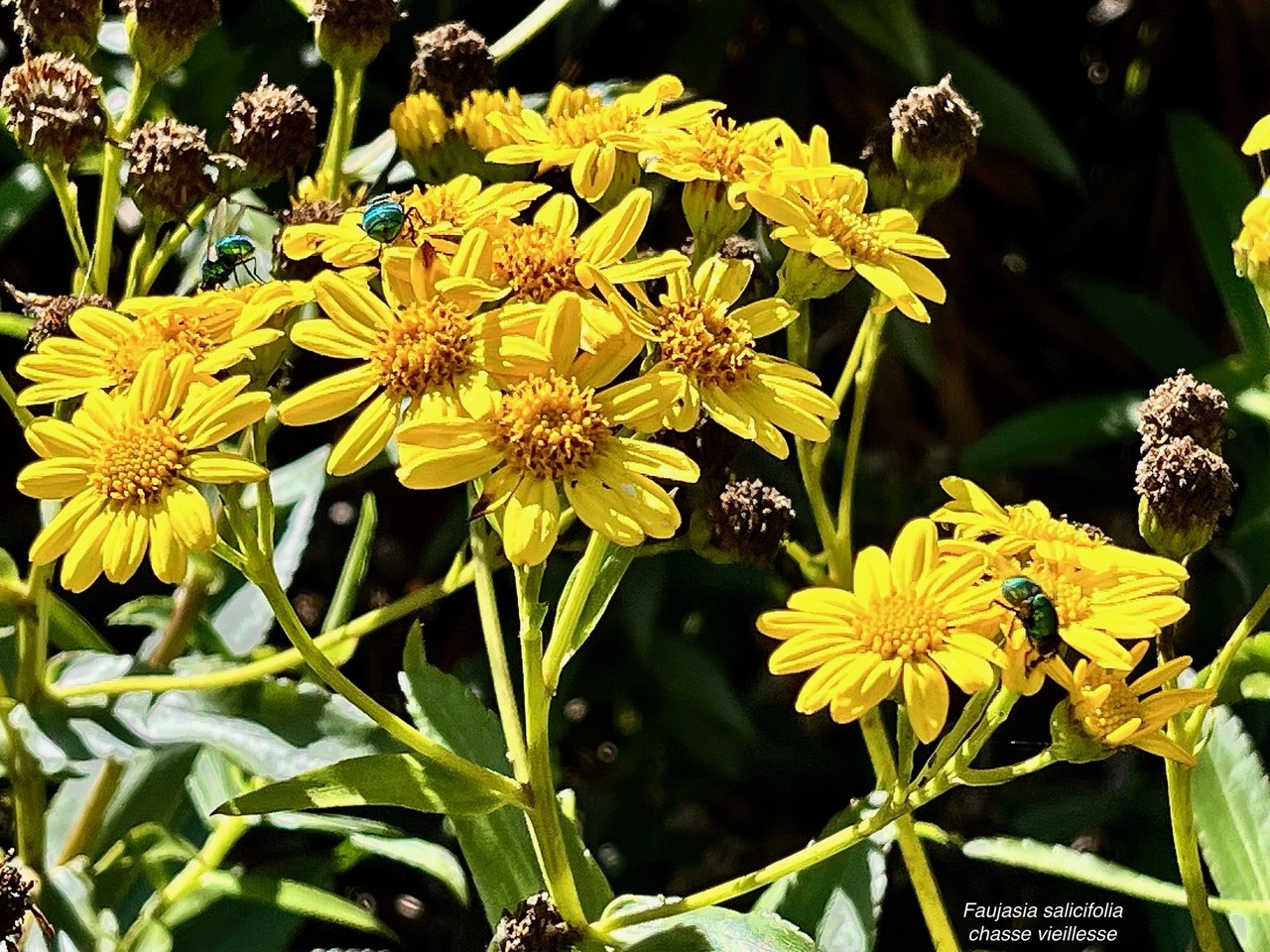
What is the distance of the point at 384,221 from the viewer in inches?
28.2

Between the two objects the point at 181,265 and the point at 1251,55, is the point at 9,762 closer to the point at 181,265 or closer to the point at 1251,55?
the point at 181,265

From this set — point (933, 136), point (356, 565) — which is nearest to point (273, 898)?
point (356, 565)

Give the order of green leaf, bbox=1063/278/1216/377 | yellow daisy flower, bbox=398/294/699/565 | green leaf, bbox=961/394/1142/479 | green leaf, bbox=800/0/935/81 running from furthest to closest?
green leaf, bbox=1063/278/1216/377, green leaf, bbox=961/394/1142/479, green leaf, bbox=800/0/935/81, yellow daisy flower, bbox=398/294/699/565

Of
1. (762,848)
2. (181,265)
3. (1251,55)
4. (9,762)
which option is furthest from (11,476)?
(1251,55)

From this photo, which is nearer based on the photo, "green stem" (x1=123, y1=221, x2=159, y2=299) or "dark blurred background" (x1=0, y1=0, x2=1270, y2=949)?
"green stem" (x1=123, y1=221, x2=159, y2=299)

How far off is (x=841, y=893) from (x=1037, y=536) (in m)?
0.23

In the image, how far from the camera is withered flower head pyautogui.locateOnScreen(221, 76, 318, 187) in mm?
869

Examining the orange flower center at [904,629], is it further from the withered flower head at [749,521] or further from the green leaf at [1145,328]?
the green leaf at [1145,328]

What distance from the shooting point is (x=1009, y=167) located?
5.41 feet

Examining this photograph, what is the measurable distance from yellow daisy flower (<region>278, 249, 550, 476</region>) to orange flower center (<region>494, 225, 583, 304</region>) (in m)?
0.04

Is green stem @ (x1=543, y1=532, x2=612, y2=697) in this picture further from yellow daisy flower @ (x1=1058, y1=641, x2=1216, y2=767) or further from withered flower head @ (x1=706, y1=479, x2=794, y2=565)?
yellow daisy flower @ (x1=1058, y1=641, x2=1216, y2=767)

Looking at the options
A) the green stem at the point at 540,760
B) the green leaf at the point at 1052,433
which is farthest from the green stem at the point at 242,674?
the green leaf at the point at 1052,433

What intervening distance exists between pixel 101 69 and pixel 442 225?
0.67m

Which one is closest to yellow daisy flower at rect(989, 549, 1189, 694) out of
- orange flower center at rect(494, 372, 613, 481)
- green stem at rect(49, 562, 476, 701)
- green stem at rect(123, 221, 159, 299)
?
orange flower center at rect(494, 372, 613, 481)
